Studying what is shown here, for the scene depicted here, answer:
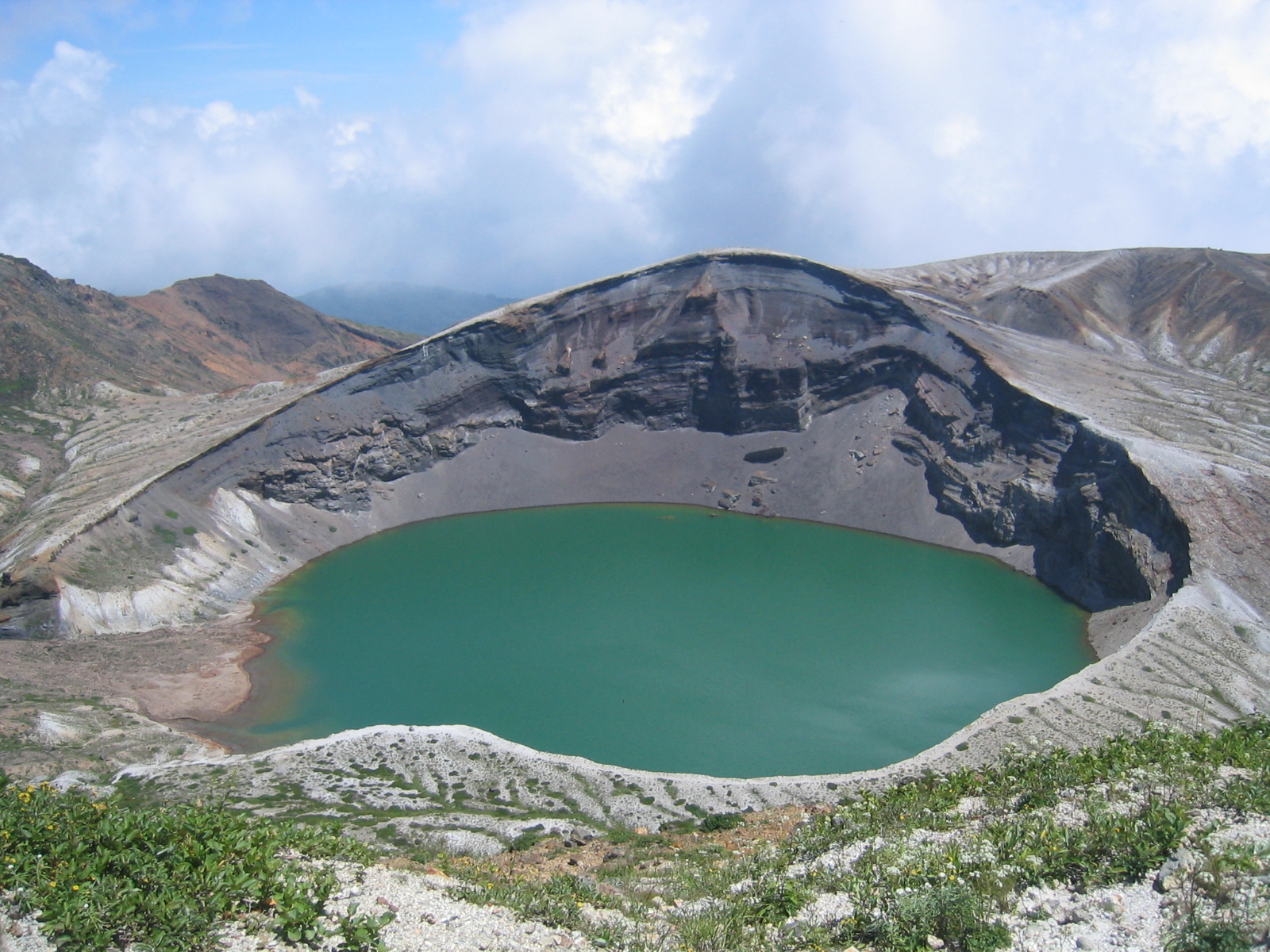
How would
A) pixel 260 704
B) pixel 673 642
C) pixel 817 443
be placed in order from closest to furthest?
→ pixel 260 704
pixel 673 642
pixel 817 443

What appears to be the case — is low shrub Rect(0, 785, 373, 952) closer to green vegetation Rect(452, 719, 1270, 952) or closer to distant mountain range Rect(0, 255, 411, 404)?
green vegetation Rect(452, 719, 1270, 952)

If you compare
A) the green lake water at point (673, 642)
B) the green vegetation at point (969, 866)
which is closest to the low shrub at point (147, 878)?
the green vegetation at point (969, 866)

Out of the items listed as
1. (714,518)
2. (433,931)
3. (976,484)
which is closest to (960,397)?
(976,484)

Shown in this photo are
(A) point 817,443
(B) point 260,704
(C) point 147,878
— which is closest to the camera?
(C) point 147,878

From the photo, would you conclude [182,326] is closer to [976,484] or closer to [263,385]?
[263,385]

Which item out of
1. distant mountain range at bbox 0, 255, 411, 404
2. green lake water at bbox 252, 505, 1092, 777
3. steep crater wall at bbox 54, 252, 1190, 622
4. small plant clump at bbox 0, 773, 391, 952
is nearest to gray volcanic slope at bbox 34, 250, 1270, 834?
steep crater wall at bbox 54, 252, 1190, 622

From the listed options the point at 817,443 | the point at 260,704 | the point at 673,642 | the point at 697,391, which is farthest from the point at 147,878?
the point at 697,391

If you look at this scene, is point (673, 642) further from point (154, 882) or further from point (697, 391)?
point (697, 391)
